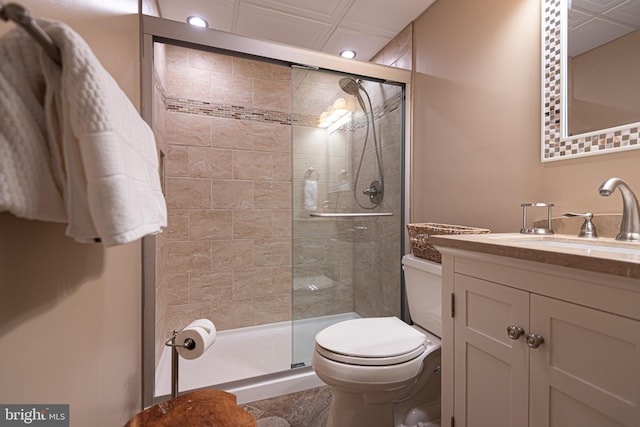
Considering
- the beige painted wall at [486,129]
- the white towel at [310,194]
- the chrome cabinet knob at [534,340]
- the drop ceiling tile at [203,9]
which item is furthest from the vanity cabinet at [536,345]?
the drop ceiling tile at [203,9]

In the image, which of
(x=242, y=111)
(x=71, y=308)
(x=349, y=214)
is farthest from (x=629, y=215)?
(x=242, y=111)

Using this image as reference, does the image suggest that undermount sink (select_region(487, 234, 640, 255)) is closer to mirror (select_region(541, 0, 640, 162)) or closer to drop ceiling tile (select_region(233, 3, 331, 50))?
mirror (select_region(541, 0, 640, 162))

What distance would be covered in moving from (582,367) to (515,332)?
14cm

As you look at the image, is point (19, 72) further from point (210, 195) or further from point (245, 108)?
A: point (245, 108)

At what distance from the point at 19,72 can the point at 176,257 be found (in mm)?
1940

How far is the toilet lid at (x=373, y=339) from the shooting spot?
3.73 ft

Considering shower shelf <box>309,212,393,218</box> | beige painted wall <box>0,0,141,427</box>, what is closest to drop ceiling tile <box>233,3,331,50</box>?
beige painted wall <box>0,0,141,427</box>

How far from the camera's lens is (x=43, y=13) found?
0.58 m

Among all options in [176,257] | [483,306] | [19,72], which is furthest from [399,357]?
[176,257]

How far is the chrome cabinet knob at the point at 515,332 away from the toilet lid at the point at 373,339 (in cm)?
48

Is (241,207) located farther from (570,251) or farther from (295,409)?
(570,251)

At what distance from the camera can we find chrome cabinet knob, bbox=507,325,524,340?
739 millimetres

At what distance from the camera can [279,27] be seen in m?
2.01

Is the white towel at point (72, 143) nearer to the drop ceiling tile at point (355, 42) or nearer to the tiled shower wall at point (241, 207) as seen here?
the tiled shower wall at point (241, 207)
